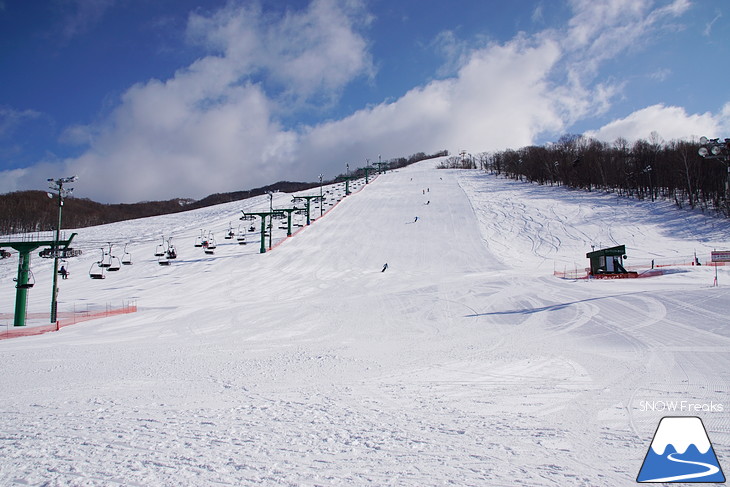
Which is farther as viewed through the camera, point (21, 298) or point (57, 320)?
point (57, 320)

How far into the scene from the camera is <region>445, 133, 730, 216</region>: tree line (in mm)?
49219

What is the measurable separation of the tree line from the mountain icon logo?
1915 inches

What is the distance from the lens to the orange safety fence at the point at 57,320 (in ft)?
44.1

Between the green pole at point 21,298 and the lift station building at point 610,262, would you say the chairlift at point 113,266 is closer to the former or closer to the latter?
the green pole at point 21,298

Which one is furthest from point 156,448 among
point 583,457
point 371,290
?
point 371,290

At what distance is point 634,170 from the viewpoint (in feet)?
198

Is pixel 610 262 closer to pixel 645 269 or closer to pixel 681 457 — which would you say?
pixel 645 269

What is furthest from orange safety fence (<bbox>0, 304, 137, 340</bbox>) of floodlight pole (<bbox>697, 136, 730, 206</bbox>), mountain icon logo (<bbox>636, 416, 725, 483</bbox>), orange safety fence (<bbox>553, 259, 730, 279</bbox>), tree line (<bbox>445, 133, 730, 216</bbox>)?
tree line (<bbox>445, 133, 730, 216</bbox>)

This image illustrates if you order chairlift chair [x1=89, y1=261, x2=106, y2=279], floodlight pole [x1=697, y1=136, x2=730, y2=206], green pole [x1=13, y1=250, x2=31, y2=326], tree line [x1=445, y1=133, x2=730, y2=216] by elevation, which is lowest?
green pole [x1=13, y1=250, x2=31, y2=326]

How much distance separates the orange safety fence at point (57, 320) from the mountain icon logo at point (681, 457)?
16736 mm

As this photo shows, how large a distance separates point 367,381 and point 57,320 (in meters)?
15.1

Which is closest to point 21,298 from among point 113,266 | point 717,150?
point 113,266

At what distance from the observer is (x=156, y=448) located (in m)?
4.39

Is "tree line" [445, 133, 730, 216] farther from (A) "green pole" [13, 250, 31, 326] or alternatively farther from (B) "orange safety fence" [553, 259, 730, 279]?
(A) "green pole" [13, 250, 31, 326]
